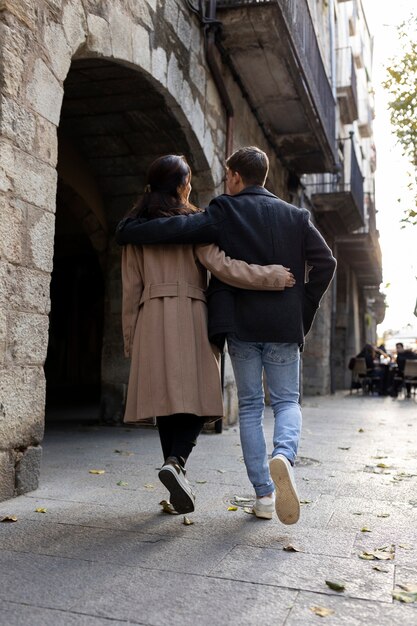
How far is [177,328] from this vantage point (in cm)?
305

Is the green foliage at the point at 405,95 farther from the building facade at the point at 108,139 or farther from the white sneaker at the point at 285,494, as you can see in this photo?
the white sneaker at the point at 285,494

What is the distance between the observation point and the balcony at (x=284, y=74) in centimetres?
675

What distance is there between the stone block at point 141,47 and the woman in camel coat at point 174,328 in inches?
84.2

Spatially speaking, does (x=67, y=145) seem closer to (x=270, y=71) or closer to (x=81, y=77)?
(x=81, y=77)

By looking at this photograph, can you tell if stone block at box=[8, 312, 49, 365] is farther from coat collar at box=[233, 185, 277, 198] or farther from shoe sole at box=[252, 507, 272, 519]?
shoe sole at box=[252, 507, 272, 519]

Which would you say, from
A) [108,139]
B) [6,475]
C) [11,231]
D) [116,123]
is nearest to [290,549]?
[6,475]

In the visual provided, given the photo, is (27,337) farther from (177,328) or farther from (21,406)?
(177,328)

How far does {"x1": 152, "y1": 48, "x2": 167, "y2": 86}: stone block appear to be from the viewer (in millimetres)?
5359

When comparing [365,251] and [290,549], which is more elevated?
[365,251]

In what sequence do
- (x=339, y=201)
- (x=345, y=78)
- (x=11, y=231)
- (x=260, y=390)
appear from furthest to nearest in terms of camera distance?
(x=345, y=78)
(x=339, y=201)
(x=11, y=231)
(x=260, y=390)

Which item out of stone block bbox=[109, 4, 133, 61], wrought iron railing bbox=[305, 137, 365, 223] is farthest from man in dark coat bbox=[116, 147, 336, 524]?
wrought iron railing bbox=[305, 137, 365, 223]

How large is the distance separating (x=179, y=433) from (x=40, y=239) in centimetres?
136

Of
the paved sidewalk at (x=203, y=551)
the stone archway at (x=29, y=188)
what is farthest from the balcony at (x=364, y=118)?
the paved sidewalk at (x=203, y=551)

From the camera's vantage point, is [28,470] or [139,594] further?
[28,470]
